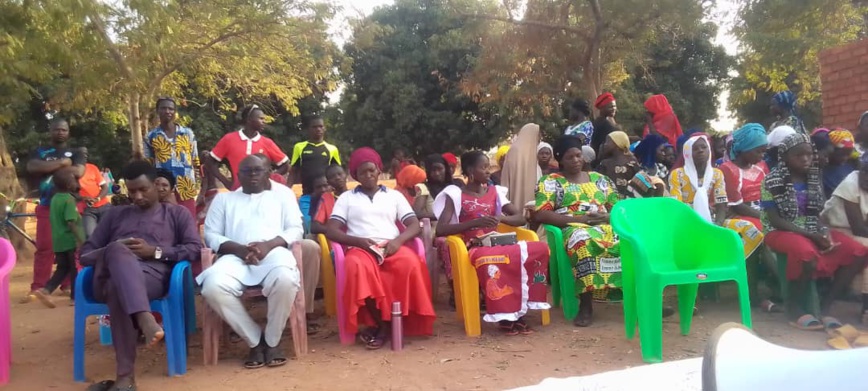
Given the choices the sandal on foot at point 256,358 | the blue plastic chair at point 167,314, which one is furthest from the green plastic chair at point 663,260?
the blue plastic chair at point 167,314

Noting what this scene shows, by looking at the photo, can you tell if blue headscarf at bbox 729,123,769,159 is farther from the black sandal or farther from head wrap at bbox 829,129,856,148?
the black sandal

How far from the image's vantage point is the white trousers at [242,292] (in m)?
3.75

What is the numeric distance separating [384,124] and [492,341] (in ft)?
54.3

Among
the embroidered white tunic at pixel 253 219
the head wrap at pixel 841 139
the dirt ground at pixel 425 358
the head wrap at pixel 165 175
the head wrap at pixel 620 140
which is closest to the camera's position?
the dirt ground at pixel 425 358

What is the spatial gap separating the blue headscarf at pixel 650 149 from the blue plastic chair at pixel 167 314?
168 inches

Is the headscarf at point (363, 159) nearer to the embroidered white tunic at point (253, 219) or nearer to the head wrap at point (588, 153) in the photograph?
the embroidered white tunic at point (253, 219)

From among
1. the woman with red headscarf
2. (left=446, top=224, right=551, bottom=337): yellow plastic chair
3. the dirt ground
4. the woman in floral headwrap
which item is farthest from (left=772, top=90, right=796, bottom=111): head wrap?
the woman with red headscarf

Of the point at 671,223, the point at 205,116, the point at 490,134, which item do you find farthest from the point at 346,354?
the point at 205,116

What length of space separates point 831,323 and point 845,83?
191 inches

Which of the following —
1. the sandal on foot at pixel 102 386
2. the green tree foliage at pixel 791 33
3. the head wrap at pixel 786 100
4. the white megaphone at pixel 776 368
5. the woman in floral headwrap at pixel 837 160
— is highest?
the green tree foliage at pixel 791 33

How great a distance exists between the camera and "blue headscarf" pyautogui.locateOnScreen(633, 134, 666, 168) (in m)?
6.00

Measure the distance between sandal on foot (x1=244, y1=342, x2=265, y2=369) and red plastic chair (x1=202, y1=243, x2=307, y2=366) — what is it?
0.69 feet

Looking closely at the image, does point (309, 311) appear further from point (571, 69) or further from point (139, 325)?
point (571, 69)

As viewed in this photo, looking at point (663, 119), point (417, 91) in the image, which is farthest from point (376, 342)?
point (417, 91)
